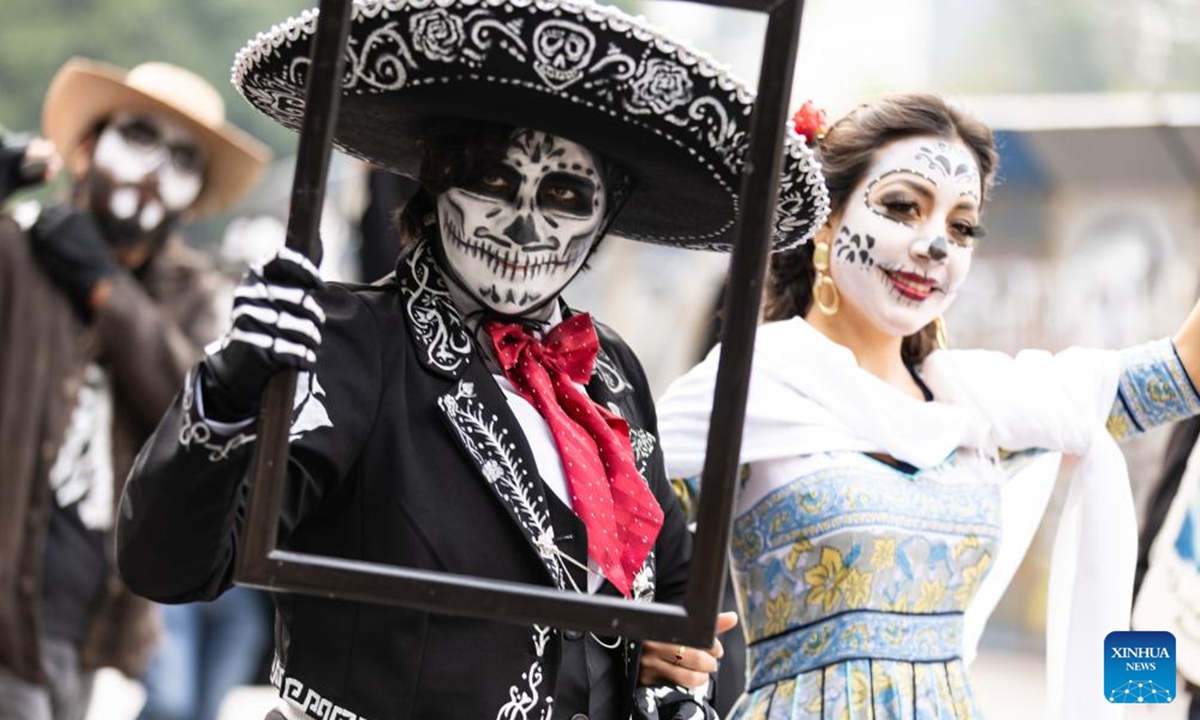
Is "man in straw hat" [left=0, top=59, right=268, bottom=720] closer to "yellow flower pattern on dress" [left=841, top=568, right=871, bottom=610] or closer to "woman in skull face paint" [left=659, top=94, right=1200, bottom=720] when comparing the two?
"woman in skull face paint" [left=659, top=94, right=1200, bottom=720]

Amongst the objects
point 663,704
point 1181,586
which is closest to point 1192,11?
point 1181,586

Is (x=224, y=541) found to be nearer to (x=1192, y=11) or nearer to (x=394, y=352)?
(x=394, y=352)

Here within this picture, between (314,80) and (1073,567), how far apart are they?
2.10m

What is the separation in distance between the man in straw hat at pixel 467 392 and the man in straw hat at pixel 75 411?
9.67ft

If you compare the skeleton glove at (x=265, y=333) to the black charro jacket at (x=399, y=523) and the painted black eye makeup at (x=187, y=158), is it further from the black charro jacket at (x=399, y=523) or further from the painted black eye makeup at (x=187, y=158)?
the painted black eye makeup at (x=187, y=158)

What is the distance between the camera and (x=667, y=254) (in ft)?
37.1

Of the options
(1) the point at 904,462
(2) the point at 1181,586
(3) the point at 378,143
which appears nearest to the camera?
(3) the point at 378,143

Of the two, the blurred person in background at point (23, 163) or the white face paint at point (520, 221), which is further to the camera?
the blurred person in background at point (23, 163)

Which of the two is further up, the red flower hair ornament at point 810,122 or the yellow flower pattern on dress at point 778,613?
the red flower hair ornament at point 810,122

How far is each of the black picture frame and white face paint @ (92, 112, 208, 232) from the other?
3.98 m

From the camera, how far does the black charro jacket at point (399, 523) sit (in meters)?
2.82

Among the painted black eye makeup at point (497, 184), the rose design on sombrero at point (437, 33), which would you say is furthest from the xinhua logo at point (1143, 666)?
the rose design on sombrero at point (437, 33)

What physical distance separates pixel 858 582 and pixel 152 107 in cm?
370

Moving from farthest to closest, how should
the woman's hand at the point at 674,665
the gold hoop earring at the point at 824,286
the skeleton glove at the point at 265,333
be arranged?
the gold hoop earring at the point at 824,286 < the woman's hand at the point at 674,665 < the skeleton glove at the point at 265,333
